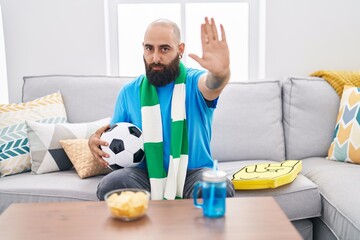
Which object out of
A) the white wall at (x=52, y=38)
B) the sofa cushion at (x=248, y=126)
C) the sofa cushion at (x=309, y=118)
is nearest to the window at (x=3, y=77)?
the white wall at (x=52, y=38)

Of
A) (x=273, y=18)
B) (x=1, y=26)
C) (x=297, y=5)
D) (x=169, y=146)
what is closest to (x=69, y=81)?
(x=1, y=26)

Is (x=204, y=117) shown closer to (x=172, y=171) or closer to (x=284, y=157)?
(x=172, y=171)

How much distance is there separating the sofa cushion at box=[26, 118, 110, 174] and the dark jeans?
0.45 m

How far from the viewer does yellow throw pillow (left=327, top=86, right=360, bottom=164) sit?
86.0 inches

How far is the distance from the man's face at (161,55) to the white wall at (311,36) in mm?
1122

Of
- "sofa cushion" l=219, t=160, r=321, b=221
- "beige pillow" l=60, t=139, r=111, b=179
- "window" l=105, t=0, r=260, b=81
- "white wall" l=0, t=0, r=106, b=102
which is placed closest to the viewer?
"sofa cushion" l=219, t=160, r=321, b=221

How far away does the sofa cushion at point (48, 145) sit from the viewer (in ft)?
6.94

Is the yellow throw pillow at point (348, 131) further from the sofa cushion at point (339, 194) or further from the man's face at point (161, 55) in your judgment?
the man's face at point (161, 55)

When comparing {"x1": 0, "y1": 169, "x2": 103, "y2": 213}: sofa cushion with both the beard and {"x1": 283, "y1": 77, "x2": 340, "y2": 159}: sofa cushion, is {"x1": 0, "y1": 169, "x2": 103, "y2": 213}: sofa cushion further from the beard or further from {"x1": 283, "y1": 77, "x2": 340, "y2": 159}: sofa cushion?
{"x1": 283, "y1": 77, "x2": 340, "y2": 159}: sofa cushion

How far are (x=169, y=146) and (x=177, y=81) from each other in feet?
0.98

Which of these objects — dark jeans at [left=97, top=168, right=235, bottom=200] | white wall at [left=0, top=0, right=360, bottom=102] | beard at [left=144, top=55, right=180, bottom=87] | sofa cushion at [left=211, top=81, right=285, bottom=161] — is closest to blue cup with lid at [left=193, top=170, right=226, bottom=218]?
dark jeans at [left=97, top=168, right=235, bottom=200]

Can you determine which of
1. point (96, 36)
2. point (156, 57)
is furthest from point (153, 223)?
point (96, 36)

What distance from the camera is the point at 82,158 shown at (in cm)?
206

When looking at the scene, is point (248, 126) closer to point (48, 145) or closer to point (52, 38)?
point (48, 145)
